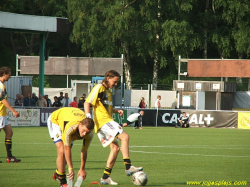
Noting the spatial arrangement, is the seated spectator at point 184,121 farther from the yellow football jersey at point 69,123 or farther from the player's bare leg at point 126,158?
the yellow football jersey at point 69,123

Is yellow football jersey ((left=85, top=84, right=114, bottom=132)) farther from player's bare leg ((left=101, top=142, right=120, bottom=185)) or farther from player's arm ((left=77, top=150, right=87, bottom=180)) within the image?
player's arm ((left=77, top=150, right=87, bottom=180))

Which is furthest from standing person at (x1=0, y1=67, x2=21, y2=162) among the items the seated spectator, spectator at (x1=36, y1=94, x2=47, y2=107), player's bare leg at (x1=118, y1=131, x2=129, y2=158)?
the seated spectator

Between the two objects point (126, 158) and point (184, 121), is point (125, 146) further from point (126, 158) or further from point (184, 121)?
point (184, 121)

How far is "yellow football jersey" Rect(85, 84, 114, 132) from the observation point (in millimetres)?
9500

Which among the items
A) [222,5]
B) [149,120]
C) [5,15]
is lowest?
[149,120]

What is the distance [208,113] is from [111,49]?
75.3 ft

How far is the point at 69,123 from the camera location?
26.7 feet

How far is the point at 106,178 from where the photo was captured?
361 inches

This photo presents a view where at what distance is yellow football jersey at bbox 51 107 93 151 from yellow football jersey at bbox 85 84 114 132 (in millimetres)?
848

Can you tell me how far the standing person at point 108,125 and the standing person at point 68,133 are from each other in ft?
2.14

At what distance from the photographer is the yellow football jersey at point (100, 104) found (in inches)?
374

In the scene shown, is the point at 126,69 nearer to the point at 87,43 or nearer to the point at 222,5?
the point at 87,43

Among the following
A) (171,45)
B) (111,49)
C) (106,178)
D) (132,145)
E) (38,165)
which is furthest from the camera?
(111,49)

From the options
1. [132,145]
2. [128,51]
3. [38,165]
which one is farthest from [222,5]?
[38,165]
